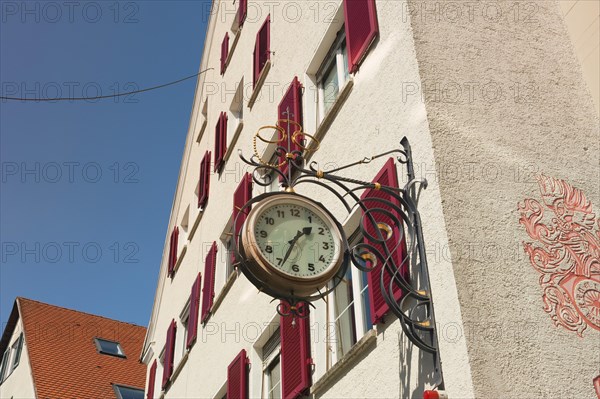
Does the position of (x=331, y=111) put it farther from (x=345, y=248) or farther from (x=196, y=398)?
(x=196, y=398)

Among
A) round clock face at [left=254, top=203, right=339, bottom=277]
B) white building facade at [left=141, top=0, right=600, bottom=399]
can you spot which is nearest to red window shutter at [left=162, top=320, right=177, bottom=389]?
white building facade at [left=141, top=0, right=600, bottom=399]

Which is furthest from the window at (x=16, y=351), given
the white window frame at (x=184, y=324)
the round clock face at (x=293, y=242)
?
the round clock face at (x=293, y=242)

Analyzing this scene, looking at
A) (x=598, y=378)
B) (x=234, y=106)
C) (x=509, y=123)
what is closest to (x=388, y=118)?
(x=509, y=123)

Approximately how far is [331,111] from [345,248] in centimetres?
288

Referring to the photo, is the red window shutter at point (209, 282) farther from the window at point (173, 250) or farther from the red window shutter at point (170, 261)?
the red window shutter at point (170, 261)

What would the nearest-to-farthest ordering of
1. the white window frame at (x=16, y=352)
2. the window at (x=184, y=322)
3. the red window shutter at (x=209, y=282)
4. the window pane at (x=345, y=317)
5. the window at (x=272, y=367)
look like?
the window pane at (x=345, y=317) < the window at (x=272, y=367) < the red window shutter at (x=209, y=282) < the window at (x=184, y=322) < the white window frame at (x=16, y=352)

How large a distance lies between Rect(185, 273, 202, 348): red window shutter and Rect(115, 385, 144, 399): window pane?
837 cm

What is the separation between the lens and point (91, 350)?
22297 millimetres

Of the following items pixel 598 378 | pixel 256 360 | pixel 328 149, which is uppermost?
pixel 328 149

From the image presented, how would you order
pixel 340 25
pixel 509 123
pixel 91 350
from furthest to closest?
1. pixel 91 350
2. pixel 340 25
3. pixel 509 123

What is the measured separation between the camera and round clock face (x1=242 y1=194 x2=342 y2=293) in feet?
15.5

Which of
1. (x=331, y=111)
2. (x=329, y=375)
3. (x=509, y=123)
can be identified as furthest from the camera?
(x=331, y=111)

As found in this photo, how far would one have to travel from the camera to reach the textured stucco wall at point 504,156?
14.9 ft

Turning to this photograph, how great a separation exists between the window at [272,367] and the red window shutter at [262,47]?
449cm
